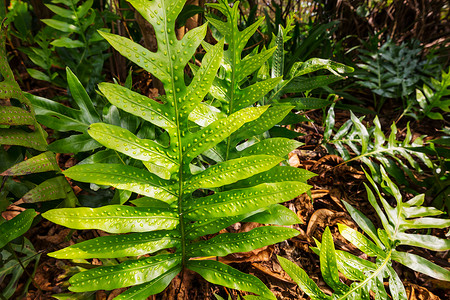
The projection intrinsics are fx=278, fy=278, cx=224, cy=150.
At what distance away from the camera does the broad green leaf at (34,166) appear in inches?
29.6

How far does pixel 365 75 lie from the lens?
209 cm

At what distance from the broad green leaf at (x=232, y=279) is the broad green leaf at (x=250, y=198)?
0.18 metres

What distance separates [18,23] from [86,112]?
1.33 meters

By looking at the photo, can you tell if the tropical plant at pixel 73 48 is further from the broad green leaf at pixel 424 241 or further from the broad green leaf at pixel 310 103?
the broad green leaf at pixel 424 241

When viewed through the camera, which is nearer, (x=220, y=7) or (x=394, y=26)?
(x=220, y=7)

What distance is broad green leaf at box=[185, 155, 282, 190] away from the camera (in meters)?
0.73

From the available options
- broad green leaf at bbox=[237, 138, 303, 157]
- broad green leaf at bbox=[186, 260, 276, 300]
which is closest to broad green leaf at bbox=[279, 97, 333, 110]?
broad green leaf at bbox=[237, 138, 303, 157]

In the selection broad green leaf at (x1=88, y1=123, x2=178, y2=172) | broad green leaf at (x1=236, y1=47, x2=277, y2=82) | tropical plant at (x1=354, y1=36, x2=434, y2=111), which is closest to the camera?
broad green leaf at (x1=88, y1=123, x2=178, y2=172)

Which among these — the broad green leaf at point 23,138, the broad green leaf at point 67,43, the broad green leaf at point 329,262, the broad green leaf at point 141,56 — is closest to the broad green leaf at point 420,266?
the broad green leaf at point 329,262

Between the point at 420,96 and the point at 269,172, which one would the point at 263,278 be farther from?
the point at 420,96

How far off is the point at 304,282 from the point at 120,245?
1.77 ft

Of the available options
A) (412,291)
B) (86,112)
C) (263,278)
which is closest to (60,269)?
(86,112)

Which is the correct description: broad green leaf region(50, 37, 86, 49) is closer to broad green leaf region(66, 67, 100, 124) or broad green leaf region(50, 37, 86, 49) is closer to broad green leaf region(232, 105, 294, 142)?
broad green leaf region(66, 67, 100, 124)

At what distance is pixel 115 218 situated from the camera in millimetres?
702
